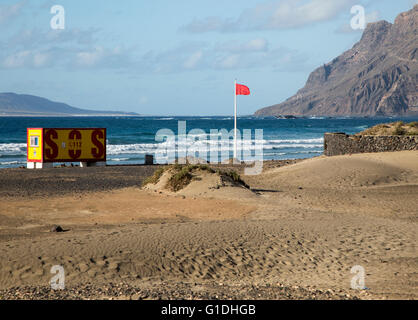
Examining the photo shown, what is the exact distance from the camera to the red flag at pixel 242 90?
85.6ft

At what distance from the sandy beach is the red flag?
1001cm

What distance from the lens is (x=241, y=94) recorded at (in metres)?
26.1

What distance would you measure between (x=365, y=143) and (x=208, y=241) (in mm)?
17259

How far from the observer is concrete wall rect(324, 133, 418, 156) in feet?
76.3

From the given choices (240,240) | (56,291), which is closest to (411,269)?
(240,240)

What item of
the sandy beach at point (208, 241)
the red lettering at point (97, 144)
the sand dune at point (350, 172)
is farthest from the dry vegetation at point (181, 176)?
the red lettering at point (97, 144)

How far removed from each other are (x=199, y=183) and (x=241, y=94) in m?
11.5

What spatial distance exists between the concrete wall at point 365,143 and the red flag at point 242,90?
457 cm

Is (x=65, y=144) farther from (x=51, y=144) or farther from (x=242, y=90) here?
(x=242, y=90)

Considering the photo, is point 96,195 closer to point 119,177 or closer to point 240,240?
point 119,177

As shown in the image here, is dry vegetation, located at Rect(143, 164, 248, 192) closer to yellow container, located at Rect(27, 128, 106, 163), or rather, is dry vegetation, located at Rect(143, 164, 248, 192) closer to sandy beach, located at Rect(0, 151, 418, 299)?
sandy beach, located at Rect(0, 151, 418, 299)

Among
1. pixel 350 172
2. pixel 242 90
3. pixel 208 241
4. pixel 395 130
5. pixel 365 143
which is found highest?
pixel 242 90

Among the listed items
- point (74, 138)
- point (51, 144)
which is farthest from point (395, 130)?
point (51, 144)

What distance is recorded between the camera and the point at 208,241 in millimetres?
9086
